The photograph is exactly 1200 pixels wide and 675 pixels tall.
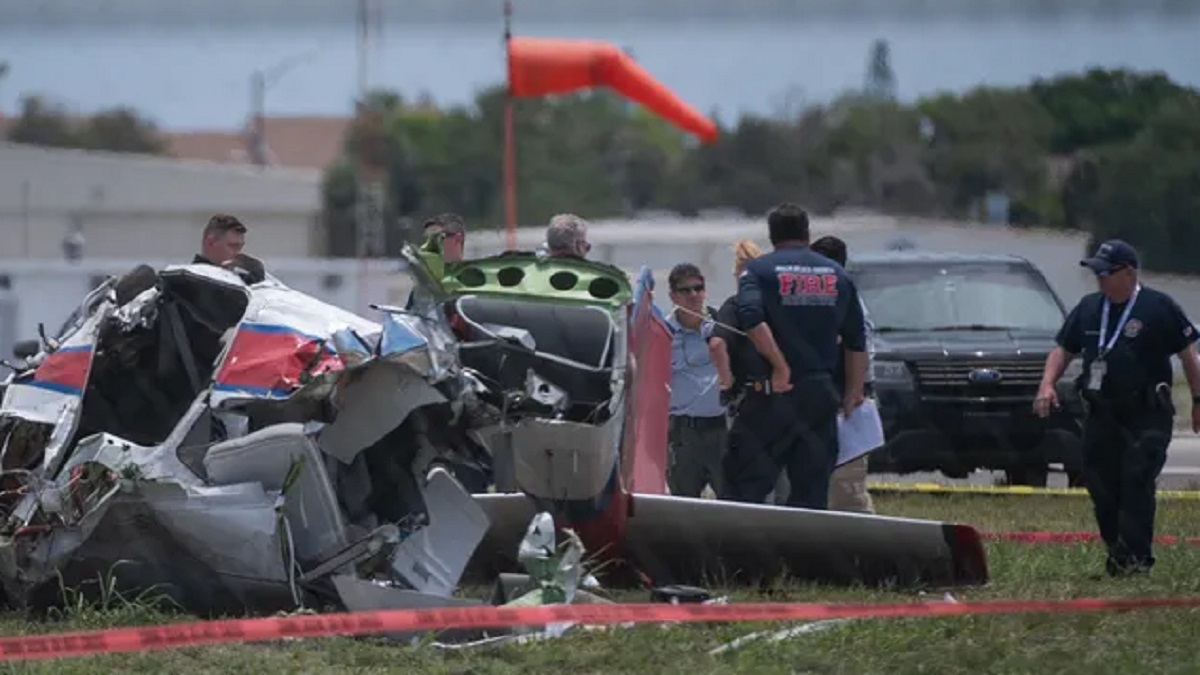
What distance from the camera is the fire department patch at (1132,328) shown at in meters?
9.40

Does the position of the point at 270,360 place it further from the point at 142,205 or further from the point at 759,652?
the point at 142,205

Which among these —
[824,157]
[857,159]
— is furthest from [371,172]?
[857,159]

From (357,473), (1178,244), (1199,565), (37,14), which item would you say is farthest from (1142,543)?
(1178,244)

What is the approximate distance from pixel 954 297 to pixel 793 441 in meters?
5.35

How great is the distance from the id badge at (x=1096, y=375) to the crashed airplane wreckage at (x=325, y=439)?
120cm

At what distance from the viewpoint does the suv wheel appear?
14594 mm

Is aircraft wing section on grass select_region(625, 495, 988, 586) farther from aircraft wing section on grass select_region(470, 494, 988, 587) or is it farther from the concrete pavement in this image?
the concrete pavement

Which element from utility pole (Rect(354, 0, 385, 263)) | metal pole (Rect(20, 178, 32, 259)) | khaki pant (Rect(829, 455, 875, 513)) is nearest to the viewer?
khaki pant (Rect(829, 455, 875, 513))

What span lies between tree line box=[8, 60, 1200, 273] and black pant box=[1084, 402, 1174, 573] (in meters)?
1.82

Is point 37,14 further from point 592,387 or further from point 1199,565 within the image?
point 1199,565

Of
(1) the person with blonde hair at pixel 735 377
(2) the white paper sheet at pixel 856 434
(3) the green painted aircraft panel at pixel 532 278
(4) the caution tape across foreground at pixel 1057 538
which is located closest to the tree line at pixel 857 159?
(1) the person with blonde hair at pixel 735 377

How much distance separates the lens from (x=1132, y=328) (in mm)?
9406

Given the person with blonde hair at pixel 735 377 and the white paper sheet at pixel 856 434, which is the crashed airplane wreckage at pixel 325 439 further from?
the white paper sheet at pixel 856 434

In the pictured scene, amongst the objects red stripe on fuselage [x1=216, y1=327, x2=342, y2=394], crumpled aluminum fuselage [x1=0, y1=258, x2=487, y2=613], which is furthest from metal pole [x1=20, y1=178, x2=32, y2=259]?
red stripe on fuselage [x1=216, y1=327, x2=342, y2=394]
